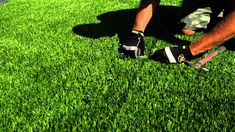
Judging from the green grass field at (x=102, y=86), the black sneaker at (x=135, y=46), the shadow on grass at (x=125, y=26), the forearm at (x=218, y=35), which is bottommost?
the shadow on grass at (x=125, y=26)

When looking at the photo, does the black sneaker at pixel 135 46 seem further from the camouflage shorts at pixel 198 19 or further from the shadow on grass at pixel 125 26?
the camouflage shorts at pixel 198 19

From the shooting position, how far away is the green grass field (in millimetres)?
2469

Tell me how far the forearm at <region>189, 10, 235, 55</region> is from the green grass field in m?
0.20

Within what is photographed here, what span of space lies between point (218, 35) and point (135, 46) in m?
0.86

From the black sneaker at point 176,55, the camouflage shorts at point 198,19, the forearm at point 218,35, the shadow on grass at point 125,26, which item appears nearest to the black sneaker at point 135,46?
the black sneaker at point 176,55

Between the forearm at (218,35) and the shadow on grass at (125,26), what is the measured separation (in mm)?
627

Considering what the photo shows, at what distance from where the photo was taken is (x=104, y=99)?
2.76 meters

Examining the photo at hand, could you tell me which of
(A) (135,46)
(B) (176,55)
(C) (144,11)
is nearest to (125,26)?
(C) (144,11)

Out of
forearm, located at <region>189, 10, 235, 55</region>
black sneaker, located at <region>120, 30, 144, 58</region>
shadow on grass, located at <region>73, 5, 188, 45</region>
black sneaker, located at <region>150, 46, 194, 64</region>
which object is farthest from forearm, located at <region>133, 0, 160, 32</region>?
forearm, located at <region>189, 10, 235, 55</region>

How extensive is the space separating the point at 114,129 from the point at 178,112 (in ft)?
1.76

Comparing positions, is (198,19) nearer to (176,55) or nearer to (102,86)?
(176,55)

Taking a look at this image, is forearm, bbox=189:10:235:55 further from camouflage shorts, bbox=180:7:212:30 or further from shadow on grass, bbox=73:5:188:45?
camouflage shorts, bbox=180:7:212:30

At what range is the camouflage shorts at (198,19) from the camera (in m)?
4.23

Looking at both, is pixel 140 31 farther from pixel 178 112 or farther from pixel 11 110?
pixel 11 110
